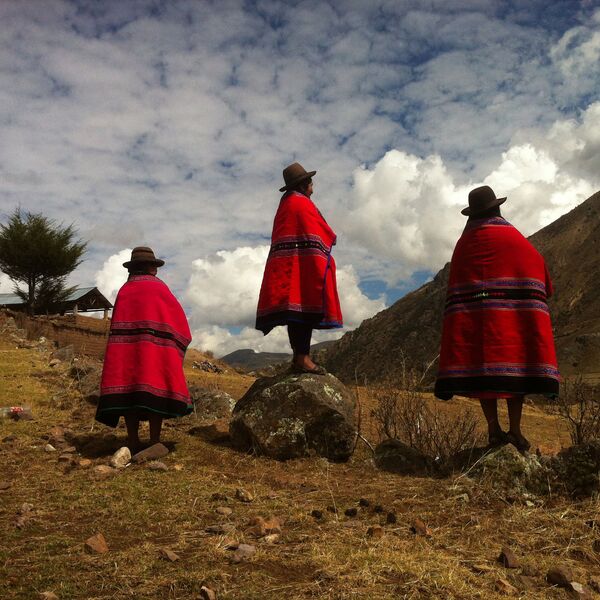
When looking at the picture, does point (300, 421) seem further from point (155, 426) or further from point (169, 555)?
point (169, 555)

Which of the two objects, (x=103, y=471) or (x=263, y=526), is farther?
(x=103, y=471)

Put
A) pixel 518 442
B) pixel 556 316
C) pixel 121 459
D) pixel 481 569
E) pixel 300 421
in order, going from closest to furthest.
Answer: pixel 481 569 → pixel 518 442 → pixel 121 459 → pixel 300 421 → pixel 556 316

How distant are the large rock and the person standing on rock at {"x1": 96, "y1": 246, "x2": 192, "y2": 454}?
84 cm

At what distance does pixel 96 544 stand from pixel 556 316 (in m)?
54.1

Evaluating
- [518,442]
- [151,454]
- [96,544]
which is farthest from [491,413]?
[96,544]

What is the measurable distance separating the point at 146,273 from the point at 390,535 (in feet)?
13.4

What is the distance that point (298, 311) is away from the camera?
5.73 meters

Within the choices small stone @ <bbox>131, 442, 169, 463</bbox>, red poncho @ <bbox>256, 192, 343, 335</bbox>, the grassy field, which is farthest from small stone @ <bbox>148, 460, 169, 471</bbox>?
red poncho @ <bbox>256, 192, 343, 335</bbox>

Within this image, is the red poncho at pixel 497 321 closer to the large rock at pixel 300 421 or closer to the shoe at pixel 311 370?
the large rock at pixel 300 421

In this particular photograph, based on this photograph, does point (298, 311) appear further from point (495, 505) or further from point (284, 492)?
point (495, 505)

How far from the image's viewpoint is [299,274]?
5.82 metres

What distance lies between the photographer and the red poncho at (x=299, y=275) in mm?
5773

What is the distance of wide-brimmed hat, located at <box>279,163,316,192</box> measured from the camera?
6.04 m

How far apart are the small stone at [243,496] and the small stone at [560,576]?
2.14 metres
